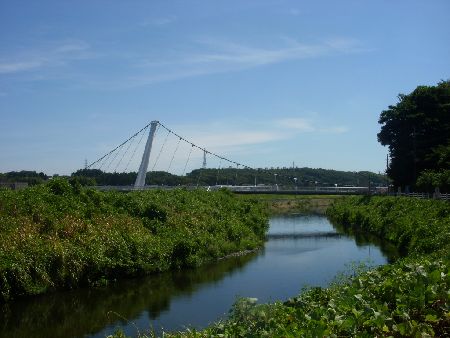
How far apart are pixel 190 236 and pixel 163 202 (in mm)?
4668

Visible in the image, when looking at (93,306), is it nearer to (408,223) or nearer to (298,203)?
(408,223)

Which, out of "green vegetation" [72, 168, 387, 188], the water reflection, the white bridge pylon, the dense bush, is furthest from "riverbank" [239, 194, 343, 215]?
the water reflection

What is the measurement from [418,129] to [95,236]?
134 ft

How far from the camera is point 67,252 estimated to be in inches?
810

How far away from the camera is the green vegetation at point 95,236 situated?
19.5 m

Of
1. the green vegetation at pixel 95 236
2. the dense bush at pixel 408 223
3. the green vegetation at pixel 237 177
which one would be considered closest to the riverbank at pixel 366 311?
the dense bush at pixel 408 223

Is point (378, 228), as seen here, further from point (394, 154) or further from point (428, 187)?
point (394, 154)

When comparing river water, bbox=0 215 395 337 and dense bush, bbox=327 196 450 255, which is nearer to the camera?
river water, bbox=0 215 395 337

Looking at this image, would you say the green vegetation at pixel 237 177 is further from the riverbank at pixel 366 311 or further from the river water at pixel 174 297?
the riverbank at pixel 366 311

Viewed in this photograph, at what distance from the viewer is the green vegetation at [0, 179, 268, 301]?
64.1 ft

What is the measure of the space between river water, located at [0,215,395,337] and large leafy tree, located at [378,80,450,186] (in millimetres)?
24119

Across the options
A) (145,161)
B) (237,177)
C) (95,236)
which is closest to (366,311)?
(95,236)

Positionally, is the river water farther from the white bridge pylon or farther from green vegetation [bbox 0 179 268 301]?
the white bridge pylon

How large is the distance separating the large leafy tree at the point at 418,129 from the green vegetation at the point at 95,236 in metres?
25.8
